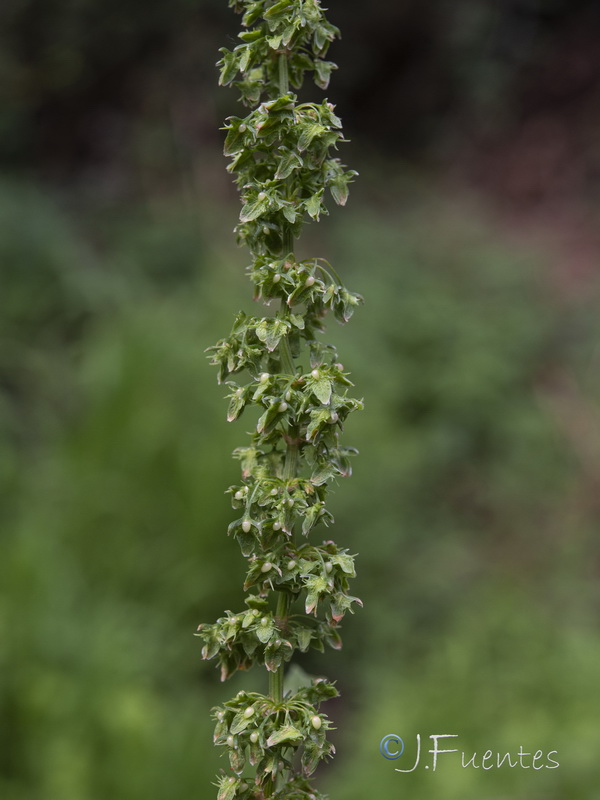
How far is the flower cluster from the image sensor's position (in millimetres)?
1103

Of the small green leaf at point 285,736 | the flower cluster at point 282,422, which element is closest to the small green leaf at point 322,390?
the flower cluster at point 282,422

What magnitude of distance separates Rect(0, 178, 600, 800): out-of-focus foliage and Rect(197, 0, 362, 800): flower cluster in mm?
3127

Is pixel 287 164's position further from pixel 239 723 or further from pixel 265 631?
pixel 239 723

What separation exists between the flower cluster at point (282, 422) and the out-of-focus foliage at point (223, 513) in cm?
313

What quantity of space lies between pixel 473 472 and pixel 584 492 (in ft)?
3.92

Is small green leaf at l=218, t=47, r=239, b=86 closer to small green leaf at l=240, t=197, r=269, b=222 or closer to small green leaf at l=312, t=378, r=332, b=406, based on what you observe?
small green leaf at l=240, t=197, r=269, b=222

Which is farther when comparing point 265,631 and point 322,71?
point 322,71

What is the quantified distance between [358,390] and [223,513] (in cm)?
204

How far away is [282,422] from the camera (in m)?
1.17

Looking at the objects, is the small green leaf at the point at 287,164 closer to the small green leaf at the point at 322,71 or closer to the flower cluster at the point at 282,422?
the flower cluster at the point at 282,422

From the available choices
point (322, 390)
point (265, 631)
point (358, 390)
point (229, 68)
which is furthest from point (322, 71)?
point (358, 390)

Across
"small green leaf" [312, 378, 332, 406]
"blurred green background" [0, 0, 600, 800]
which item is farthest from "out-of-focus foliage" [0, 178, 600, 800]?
Answer: "small green leaf" [312, 378, 332, 406]

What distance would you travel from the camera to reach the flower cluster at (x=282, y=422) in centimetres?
110

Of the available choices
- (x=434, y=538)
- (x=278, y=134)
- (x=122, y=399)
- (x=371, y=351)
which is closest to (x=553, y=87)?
(x=371, y=351)
